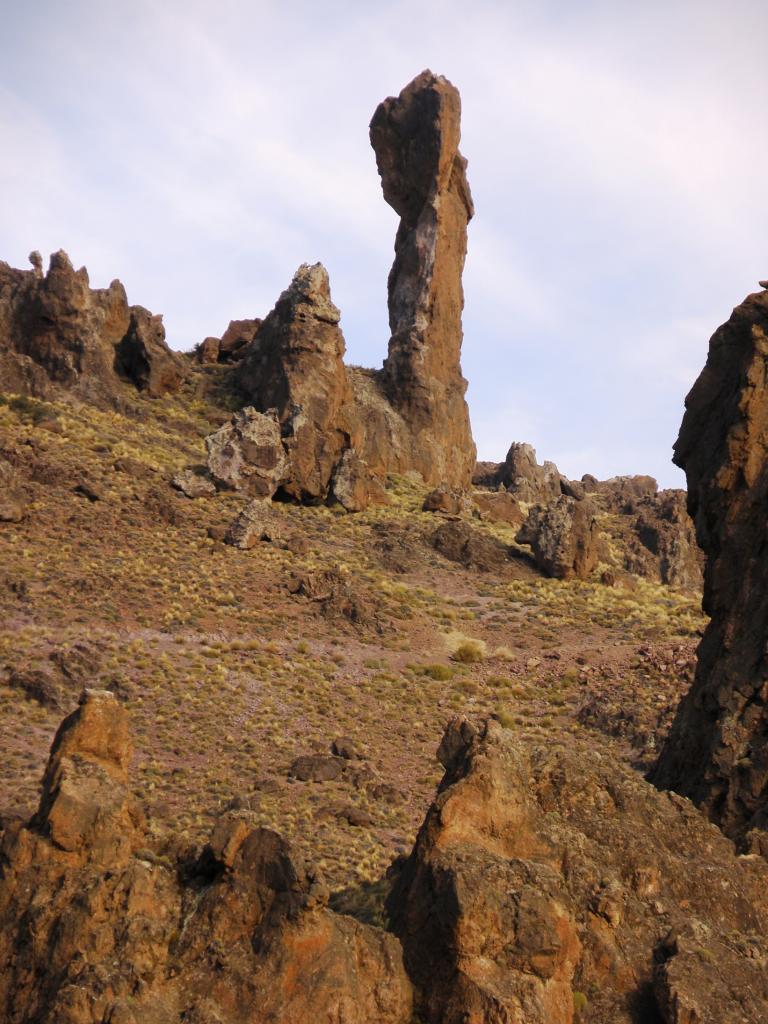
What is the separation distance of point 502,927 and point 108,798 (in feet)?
15.7

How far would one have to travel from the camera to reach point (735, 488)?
21.5 metres

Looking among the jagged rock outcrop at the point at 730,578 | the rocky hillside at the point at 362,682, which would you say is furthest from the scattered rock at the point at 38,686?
the jagged rock outcrop at the point at 730,578

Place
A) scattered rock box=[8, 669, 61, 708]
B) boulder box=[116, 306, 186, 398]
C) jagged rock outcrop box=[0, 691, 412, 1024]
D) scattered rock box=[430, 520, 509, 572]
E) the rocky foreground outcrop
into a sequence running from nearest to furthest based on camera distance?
jagged rock outcrop box=[0, 691, 412, 1024] → the rocky foreground outcrop → scattered rock box=[8, 669, 61, 708] → scattered rock box=[430, 520, 509, 572] → boulder box=[116, 306, 186, 398]

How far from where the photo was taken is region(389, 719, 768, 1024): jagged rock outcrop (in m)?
11.8

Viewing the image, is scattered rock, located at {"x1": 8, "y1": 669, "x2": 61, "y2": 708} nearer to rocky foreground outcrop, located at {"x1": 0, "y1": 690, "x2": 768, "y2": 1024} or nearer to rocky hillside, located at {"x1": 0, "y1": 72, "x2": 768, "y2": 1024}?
rocky hillside, located at {"x1": 0, "y1": 72, "x2": 768, "y2": 1024}

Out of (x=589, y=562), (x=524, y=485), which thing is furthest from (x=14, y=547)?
(x=524, y=485)

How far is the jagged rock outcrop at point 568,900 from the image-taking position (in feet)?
38.6

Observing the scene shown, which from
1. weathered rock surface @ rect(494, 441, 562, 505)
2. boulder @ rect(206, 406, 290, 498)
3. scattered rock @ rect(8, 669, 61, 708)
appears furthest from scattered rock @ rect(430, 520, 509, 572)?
scattered rock @ rect(8, 669, 61, 708)

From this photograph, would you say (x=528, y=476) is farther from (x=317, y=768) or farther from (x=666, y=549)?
(x=317, y=768)

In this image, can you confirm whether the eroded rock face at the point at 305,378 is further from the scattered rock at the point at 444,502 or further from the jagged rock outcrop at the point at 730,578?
the jagged rock outcrop at the point at 730,578

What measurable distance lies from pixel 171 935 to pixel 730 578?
13514 millimetres

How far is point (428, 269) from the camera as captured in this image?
2945 inches

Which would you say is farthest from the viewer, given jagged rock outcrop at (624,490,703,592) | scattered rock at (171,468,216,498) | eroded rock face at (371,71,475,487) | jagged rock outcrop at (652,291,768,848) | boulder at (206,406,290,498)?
eroded rock face at (371,71,475,487)

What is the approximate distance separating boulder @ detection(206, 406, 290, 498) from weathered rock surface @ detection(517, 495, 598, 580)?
46.4 ft
